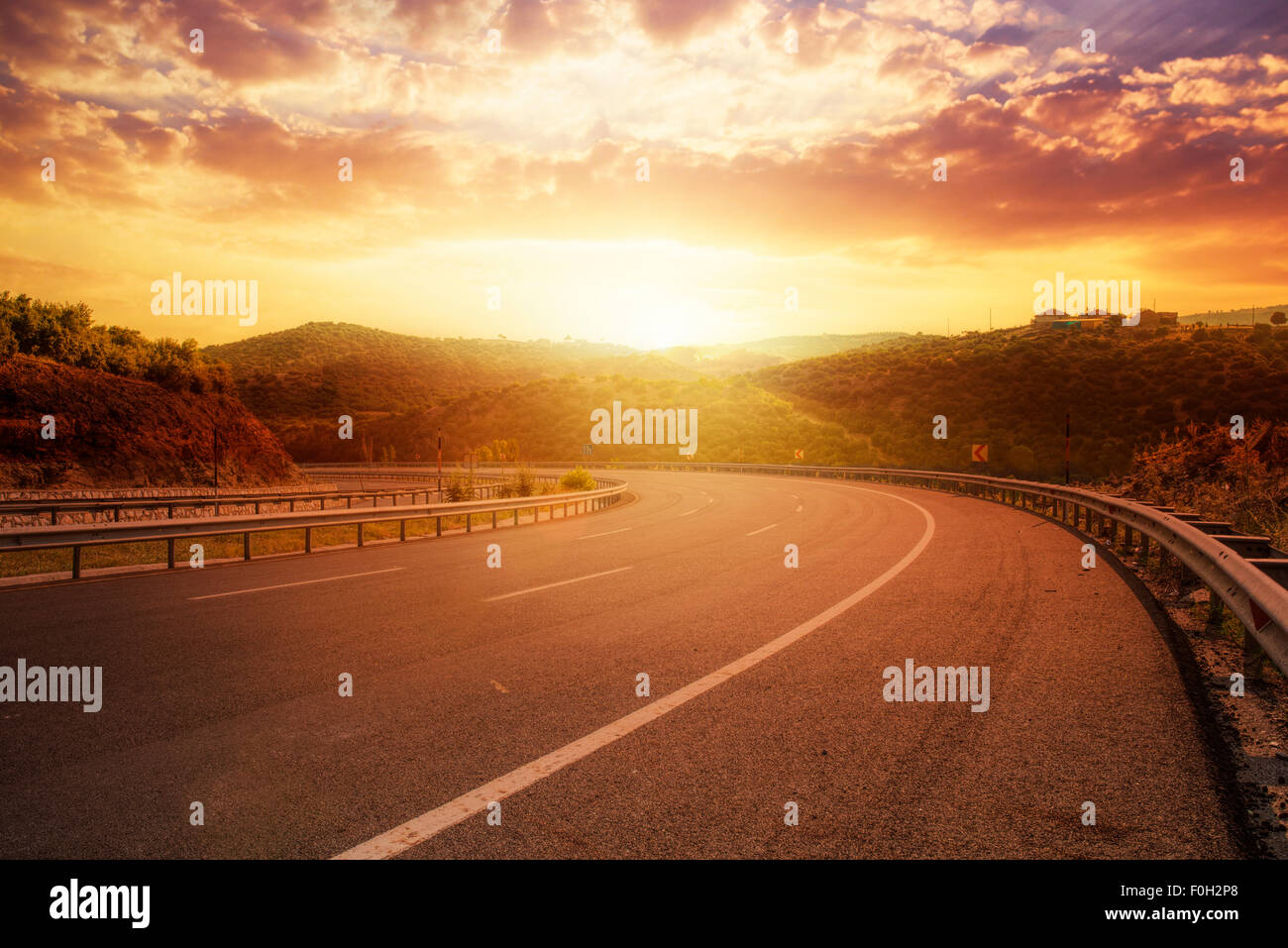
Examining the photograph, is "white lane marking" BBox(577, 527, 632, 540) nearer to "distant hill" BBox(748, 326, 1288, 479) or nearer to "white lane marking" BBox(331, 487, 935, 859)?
"white lane marking" BBox(331, 487, 935, 859)

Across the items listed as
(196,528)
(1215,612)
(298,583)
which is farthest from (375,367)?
(1215,612)

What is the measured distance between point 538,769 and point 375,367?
128 meters

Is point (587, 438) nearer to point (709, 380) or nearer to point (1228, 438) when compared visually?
point (709, 380)

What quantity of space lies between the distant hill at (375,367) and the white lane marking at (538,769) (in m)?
85.5

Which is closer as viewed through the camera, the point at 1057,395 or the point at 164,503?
the point at 164,503

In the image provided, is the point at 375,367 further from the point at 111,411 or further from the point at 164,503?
the point at 164,503

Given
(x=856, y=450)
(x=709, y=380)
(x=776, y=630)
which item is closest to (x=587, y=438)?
(x=709, y=380)

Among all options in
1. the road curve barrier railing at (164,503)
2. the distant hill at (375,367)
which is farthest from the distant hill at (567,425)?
the road curve barrier railing at (164,503)

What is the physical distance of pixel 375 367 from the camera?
123438 mm

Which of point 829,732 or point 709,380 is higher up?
point 709,380

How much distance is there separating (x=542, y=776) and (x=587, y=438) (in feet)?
253

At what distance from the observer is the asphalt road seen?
11.3 ft

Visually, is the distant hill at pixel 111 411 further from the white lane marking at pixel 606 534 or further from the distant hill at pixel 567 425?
the distant hill at pixel 567 425
